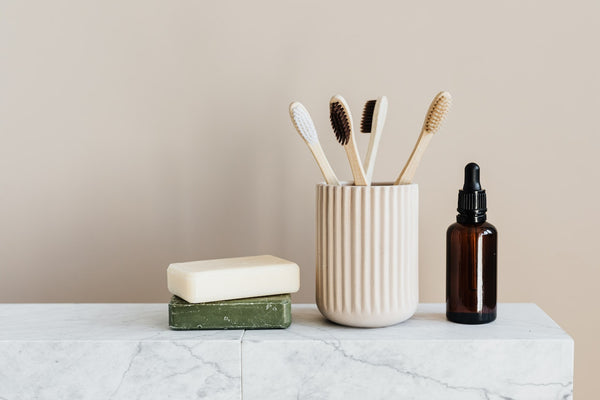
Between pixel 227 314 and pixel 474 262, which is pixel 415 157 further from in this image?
pixel 227 314

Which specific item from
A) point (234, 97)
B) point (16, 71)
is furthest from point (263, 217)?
point (16, 71)

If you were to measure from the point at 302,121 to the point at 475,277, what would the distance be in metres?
0.26

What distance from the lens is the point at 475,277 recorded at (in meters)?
0.62

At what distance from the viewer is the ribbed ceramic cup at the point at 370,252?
1.93 feet

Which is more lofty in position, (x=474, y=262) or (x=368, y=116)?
(x=368, y=116)

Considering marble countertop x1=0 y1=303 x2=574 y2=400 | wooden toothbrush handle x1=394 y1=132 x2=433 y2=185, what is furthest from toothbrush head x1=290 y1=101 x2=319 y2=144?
marble countertop x1=0 y1=303 x2=574 y2=400

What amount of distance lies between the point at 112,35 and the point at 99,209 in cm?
25

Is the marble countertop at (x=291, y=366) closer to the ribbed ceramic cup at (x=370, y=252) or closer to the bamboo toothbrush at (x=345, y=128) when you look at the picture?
the ribbed ceramic cup at (x=370, y=252)

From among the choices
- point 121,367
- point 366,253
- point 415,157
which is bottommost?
point 121,367

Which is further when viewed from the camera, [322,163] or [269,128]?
[269,128]

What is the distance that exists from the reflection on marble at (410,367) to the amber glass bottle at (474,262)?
0.18 ft

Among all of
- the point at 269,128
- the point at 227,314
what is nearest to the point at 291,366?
the point at 227,314

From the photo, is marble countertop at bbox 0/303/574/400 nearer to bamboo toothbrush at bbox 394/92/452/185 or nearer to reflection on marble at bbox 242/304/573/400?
reflection on marble at bbox 242/304/573/400

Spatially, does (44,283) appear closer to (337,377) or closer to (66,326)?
(66,326)
